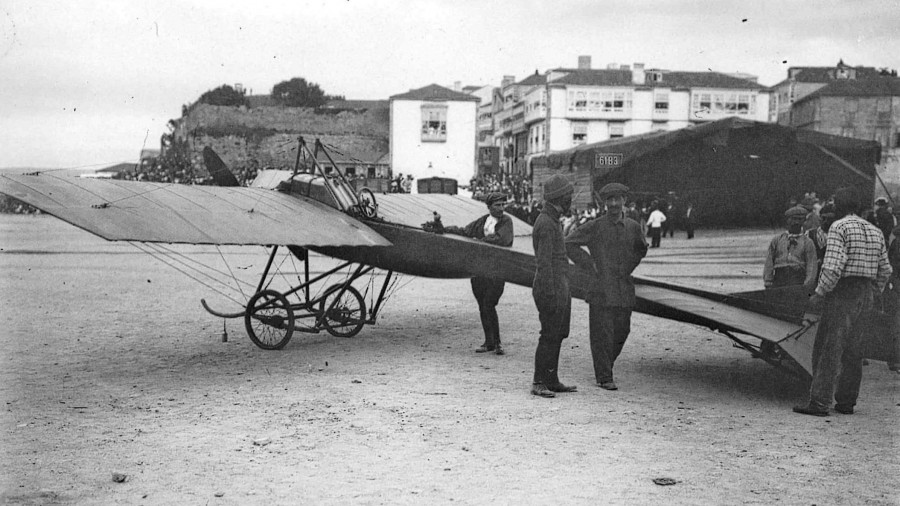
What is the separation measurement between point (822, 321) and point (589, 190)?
28137 mm

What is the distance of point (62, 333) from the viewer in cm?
1120

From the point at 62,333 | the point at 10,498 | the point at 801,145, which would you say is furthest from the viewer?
the point at 801,145

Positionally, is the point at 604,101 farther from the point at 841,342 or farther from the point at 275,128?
the point at 841,342

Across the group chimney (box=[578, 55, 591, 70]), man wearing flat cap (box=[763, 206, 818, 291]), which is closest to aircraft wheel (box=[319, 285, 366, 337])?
man wearing flat cap (box=[763, 206, 818, 291])

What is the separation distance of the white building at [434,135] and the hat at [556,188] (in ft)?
199

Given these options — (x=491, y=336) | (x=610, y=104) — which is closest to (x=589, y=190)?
(x=491, y=336)

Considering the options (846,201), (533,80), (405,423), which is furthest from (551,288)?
(533,80)

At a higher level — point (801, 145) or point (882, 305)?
point (801, 145)

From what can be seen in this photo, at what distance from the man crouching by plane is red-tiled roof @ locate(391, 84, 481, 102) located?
2446 inches

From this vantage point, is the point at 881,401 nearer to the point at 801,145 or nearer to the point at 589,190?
the point at 801,145

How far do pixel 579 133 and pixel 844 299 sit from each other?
68.3 metres

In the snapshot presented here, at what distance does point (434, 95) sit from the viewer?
69.8 meters

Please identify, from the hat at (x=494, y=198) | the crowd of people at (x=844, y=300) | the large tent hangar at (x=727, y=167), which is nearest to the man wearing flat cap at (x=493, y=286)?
the hat at (x=494, y=198)

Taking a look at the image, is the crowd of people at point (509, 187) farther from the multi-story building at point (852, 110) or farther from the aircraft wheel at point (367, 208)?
the aircraft wheel at point (367, 208)
